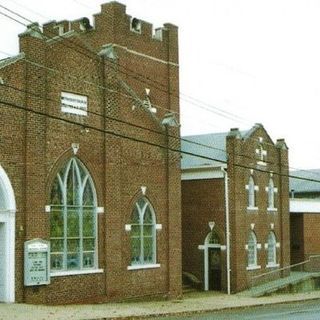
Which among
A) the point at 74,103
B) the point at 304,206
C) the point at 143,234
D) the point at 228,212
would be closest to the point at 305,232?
the point at 304,206

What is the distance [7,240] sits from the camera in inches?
900

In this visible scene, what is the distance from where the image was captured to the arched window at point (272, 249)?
40281 mm

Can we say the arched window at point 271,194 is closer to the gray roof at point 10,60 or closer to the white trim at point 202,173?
the white trim at point 202,173

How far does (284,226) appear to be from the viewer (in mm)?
41500

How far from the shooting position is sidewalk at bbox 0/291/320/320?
20.5 meters

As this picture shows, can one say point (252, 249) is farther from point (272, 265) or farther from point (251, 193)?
point (251, 193)

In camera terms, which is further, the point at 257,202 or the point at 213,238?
the point at 257,202

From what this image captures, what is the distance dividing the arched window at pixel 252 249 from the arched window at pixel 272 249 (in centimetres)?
221

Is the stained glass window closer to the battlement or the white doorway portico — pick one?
the battlement

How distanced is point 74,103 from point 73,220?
4.36 m

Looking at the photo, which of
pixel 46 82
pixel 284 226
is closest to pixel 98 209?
pixel 46 82

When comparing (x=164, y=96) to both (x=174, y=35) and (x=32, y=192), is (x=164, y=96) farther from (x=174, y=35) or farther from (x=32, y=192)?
(x=32, y=192)

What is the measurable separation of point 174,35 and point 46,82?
1392 cm

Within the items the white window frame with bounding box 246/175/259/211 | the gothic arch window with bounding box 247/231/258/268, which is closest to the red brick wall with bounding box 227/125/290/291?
the white window frame with bounding box 246/175/259/211
